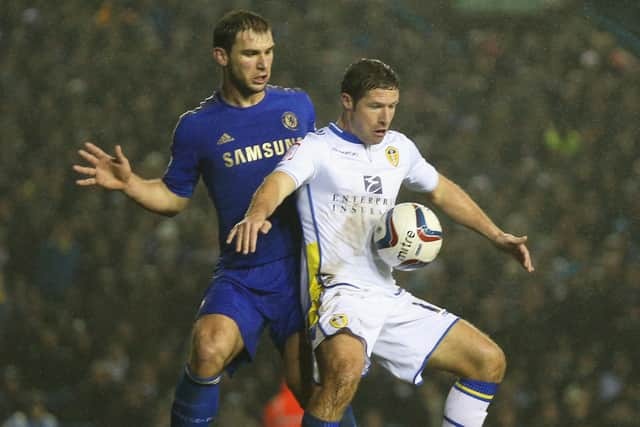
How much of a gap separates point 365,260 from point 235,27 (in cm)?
104

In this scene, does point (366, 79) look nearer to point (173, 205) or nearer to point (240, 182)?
point (240, 182)

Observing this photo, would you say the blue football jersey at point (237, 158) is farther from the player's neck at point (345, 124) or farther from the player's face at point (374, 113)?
the player's face at point (374, 113)

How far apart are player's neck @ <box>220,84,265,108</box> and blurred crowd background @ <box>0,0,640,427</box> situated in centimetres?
393

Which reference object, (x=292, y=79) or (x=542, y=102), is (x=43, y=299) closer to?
(x=292, y=79)

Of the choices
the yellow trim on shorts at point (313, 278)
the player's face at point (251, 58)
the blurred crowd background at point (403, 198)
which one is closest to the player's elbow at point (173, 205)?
the player's face at point (251, 58)

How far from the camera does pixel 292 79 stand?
344 inches

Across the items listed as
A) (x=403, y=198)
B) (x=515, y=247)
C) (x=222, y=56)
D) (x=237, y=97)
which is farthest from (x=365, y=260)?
(x=403, y=198)

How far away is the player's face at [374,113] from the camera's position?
10.8ft

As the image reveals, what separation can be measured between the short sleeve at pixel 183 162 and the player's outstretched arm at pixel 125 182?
33 millimetres

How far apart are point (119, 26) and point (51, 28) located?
0.66 metres

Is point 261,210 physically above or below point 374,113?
below

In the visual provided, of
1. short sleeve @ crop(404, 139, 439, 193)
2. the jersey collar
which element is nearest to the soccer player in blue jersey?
the jersey collar

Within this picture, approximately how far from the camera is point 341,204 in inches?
Result: 132

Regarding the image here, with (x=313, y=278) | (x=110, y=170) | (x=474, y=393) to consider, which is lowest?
(x=474, y=393)
